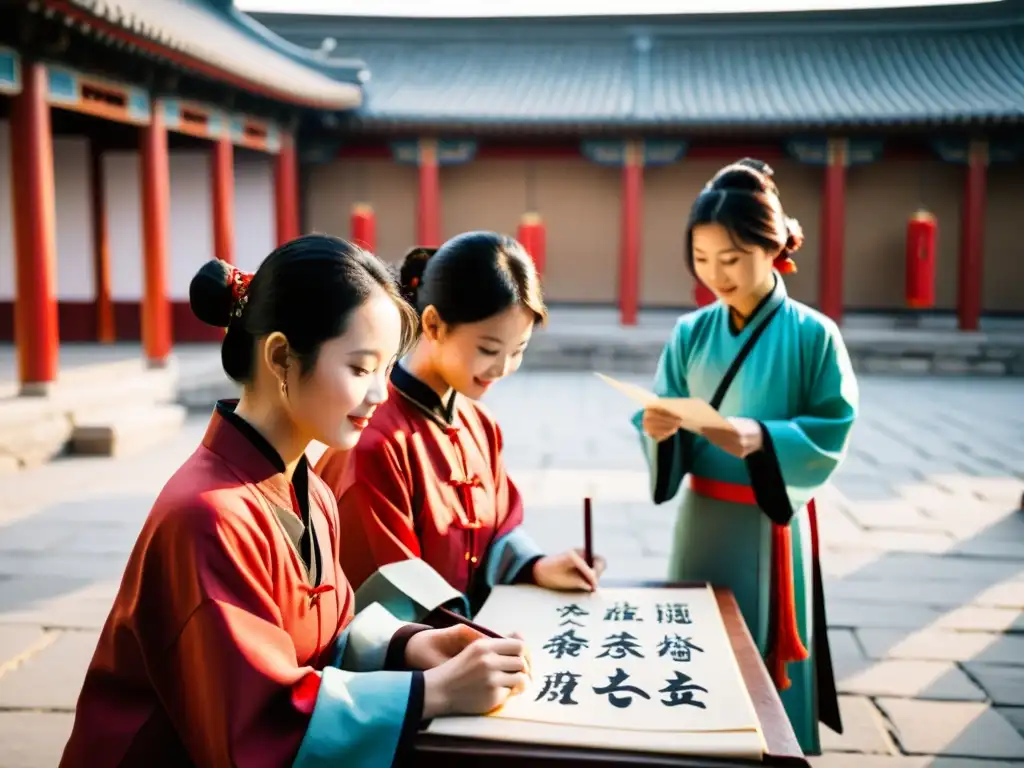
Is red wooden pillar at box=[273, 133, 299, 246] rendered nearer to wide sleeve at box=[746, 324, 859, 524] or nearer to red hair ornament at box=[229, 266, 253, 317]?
wide sleeve at box=[746, 324, 859, 524]

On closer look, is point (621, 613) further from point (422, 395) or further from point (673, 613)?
point (422, 395)

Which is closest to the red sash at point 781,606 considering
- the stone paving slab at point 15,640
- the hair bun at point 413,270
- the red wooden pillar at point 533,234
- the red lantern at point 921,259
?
the hair bun at point 413,270

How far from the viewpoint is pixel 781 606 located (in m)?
2.30

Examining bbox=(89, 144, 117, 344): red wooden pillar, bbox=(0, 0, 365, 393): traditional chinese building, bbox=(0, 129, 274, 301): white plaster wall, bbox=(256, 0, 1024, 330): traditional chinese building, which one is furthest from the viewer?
bbox=(256, 0, 1024, 330): traditional chinese building

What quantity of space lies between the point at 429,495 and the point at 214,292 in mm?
639

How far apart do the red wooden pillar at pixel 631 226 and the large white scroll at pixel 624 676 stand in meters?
11.5

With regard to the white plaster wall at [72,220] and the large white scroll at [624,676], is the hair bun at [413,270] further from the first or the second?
the white plaster wall at [72,220]

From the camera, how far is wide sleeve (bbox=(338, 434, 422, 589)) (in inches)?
68.5

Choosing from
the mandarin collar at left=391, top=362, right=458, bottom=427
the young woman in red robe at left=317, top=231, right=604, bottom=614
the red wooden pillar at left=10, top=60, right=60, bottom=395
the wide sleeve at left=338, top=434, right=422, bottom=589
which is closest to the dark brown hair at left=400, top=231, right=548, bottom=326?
the young woman in red robe at left=317, top=231, right=604, bottom=614

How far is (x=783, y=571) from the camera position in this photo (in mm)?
2309

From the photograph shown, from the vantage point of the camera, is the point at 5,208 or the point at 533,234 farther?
the point at 533,234

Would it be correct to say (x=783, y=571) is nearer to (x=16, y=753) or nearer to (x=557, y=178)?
(x=16, y=753)

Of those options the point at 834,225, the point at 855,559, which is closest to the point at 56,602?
the point at 855,559

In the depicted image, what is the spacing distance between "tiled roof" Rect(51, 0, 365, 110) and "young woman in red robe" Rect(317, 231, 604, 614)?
562cm
